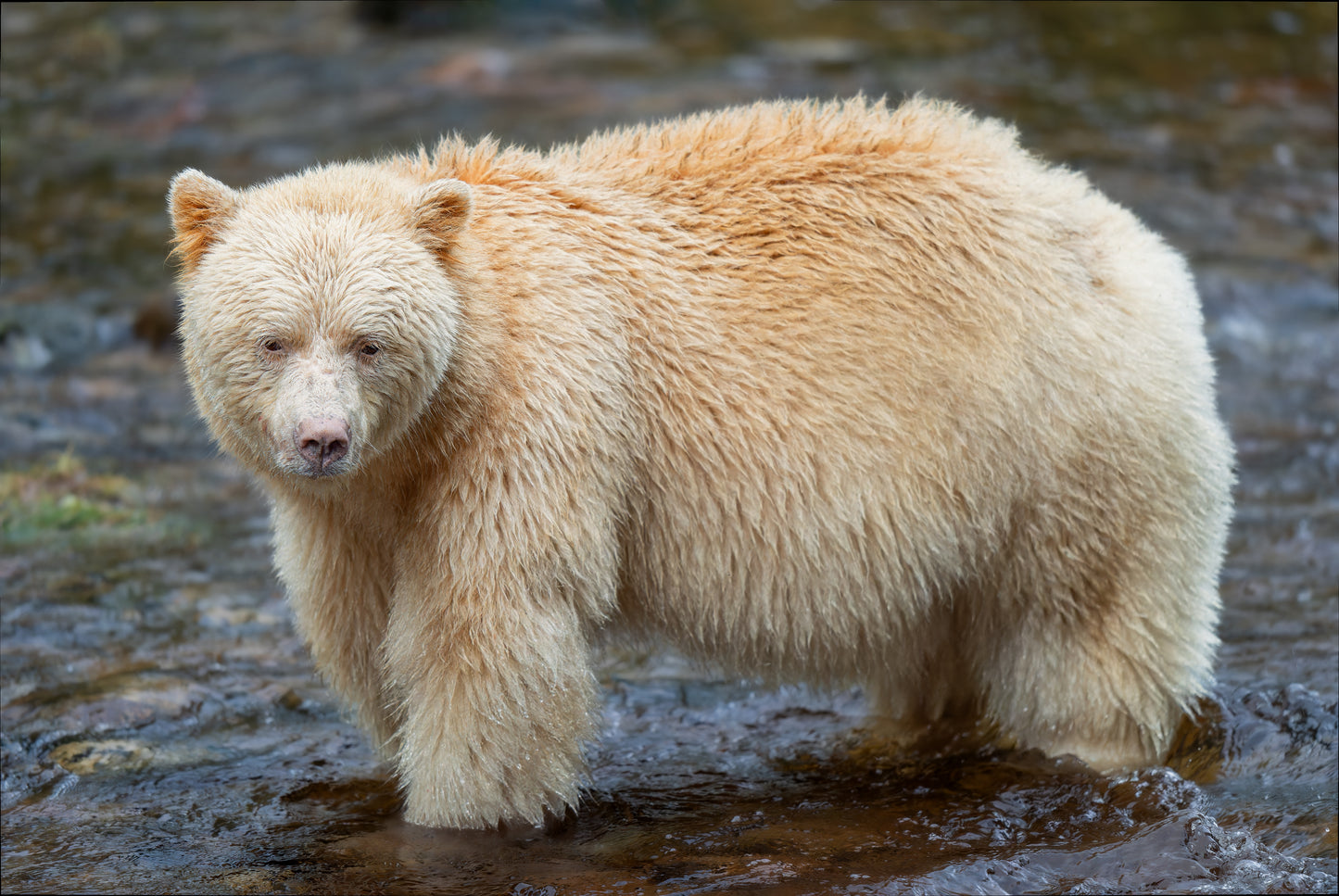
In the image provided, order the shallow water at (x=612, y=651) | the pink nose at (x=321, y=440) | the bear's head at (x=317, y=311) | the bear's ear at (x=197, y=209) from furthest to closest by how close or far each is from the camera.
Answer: the shallow water at (x=612, y=651), the bear's ear at (x=197, y=209), the bear's head at (x=317, y=311), the pink nose at (x=321, y=440)

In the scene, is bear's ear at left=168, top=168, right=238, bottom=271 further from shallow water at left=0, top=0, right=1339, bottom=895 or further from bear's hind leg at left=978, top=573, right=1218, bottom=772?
bear's hind leg at left=978, top=573, right=1218, bottom=772

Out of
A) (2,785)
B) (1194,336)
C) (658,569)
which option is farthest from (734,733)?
(2,785)

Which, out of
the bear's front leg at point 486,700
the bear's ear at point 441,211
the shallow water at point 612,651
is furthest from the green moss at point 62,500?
the bear's ear at point 441,211

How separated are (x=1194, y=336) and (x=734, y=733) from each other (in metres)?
2.84

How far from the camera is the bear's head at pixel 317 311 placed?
4.94m

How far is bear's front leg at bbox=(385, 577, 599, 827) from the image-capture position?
→ 543 cm

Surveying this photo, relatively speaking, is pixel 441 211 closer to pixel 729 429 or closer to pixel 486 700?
pixel 729 429

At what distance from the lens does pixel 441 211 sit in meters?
5.32

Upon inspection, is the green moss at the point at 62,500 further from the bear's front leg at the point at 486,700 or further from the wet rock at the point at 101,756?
the bear's front leg at the point at 486,700

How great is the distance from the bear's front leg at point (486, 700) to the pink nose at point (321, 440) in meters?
0.83

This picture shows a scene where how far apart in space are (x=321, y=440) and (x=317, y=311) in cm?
49

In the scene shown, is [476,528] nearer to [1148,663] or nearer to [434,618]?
[434,618]

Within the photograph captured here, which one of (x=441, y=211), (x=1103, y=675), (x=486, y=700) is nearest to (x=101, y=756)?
(x=486, y=700)

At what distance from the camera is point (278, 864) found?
5730 mm
